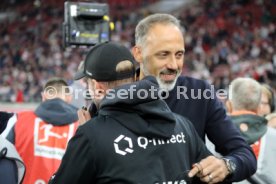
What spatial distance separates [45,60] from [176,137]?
17.5m

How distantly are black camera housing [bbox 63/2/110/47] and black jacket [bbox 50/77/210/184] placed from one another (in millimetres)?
3127

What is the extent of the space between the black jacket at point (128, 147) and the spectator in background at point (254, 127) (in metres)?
1.42

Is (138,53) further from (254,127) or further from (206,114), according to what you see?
(254,127)

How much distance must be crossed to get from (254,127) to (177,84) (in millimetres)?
1038

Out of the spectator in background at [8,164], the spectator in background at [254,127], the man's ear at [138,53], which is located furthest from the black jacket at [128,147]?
the spectator in background at [254,127]

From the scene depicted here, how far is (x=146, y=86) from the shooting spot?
1.92 metres

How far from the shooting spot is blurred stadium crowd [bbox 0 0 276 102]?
49.5 ft

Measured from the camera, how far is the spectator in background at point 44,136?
3682 mm

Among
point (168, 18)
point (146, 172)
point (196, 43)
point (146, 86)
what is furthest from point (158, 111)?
point (196, 43)

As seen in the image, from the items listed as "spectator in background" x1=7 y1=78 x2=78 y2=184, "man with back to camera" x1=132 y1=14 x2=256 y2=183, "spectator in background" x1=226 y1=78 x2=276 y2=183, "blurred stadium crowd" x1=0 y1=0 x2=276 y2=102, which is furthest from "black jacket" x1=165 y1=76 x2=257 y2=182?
"blurred stadium crowd" x1=0 y1=0 x2=276 y2=102

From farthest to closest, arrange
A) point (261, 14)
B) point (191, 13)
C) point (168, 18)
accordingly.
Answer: point (191, 13), point (261, 14), point (168, 18)

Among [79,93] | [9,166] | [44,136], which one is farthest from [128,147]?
[79,93]

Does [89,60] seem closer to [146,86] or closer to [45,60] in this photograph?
[146,86]

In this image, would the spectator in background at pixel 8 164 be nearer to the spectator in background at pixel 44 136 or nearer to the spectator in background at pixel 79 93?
the spectator in background at pixel 44 136
